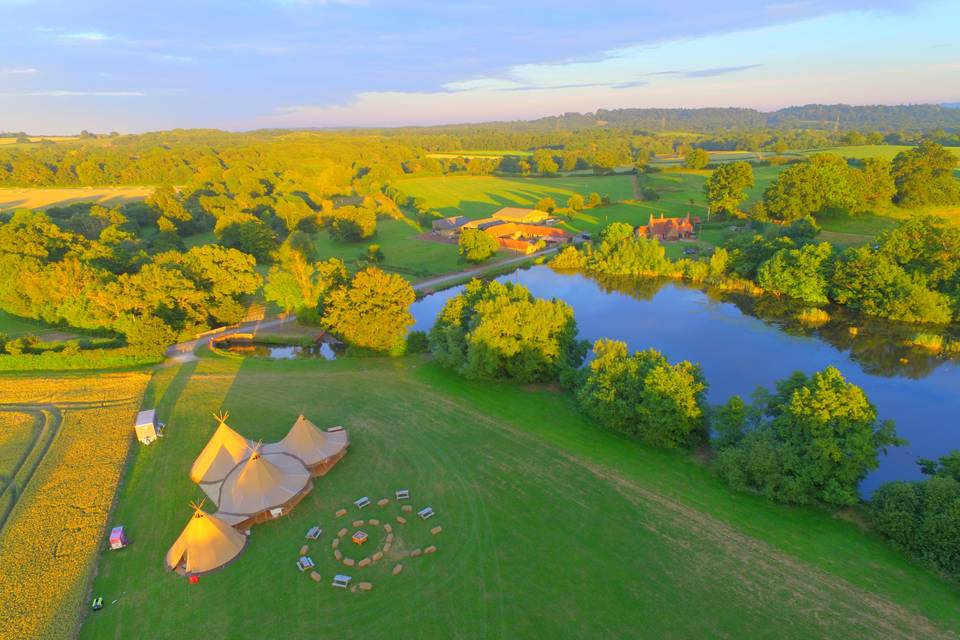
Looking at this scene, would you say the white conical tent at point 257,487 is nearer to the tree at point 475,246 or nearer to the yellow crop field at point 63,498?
the yellow crop field at point 63,498

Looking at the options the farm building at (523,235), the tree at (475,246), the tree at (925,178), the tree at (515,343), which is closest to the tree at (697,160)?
the tree at (925,178)

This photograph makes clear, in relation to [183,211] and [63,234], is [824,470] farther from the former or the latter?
[183,211]

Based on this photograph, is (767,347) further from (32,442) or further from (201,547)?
(32,442)

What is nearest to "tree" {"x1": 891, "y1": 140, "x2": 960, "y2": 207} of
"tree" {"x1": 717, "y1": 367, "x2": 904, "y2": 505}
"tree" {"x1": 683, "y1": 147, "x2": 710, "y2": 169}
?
"tree" {"x1": 683, "y1": 147, "x2": 710, "y2": 169}

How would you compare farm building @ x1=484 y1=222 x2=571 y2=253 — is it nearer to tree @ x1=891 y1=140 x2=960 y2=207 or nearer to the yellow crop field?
tree @ x1=891 y1=140 x2=960 y2=207

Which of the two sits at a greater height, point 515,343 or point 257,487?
point 515,343

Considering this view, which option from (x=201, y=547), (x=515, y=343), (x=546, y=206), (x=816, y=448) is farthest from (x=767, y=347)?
(x=546, y=206)

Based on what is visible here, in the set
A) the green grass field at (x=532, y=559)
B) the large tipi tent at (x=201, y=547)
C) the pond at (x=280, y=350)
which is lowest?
the pond at (x=280, y=350)
